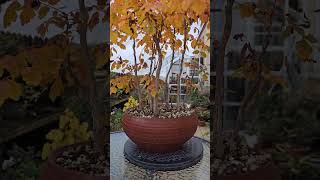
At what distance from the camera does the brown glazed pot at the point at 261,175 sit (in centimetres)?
138

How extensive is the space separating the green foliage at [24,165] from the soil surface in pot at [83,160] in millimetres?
104

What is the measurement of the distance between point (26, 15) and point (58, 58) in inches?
8.4

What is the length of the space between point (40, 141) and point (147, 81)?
691mm

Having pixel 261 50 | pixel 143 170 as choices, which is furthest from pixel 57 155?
pixel 261 50

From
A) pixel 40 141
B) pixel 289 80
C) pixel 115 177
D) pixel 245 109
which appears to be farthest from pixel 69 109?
pixel 289 80

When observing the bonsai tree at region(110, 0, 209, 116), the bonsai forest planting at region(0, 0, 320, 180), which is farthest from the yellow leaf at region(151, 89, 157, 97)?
the bonsai forest planting at region(0, 0, 320, 180)

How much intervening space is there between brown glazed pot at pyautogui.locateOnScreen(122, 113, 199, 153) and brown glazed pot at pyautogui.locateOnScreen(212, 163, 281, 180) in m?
0.42

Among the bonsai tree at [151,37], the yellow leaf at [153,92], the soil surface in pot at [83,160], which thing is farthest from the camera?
the yellow leaf at [153,92]

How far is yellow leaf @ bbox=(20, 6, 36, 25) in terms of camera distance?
4.44 ft

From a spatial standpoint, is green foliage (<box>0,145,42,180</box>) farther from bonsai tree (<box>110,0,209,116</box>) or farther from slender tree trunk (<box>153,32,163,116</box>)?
slender tree trunk (<box>153,32,163,116</box>)

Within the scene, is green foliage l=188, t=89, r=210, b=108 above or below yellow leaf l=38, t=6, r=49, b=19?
below

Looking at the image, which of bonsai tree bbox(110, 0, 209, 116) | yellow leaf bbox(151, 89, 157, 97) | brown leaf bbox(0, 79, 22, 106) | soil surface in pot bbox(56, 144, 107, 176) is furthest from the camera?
yellow leaf bbox(151, 89, 157, 97)

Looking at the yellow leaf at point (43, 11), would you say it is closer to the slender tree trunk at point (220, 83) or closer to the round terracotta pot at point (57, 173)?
the round terracotta pot at point (57, 173)

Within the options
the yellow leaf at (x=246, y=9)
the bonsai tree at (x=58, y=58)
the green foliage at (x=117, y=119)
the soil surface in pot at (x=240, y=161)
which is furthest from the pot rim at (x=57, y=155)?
the yellow leaf at (x=246, y=9)
